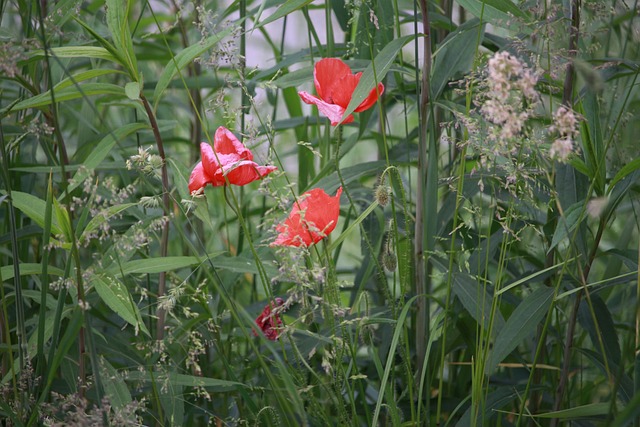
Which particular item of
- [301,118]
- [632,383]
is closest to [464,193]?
[632,383]

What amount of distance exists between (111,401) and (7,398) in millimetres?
185

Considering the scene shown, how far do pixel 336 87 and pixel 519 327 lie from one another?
1.25ft

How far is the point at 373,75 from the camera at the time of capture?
0.91m

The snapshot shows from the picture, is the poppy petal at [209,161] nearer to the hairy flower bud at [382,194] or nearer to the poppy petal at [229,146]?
the poppy petal at [229,146]

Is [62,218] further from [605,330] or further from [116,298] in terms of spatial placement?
[605,330]

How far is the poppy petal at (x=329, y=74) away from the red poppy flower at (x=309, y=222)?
0.16m

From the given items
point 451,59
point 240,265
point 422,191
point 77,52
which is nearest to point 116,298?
point 240,265

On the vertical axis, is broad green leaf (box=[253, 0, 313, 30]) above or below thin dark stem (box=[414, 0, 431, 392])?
above

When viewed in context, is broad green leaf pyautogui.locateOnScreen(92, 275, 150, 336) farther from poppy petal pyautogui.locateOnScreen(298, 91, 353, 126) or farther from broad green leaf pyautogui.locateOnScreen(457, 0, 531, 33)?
broad green leaf pyautogui.locateOnScreen(457, 0, 531, 33)

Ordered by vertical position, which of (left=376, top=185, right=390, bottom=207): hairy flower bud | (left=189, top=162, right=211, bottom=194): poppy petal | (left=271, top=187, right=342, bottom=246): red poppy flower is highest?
(left=189, top=162, right=211, bottom=194): poppy petal

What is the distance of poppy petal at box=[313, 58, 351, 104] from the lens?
3.14ft

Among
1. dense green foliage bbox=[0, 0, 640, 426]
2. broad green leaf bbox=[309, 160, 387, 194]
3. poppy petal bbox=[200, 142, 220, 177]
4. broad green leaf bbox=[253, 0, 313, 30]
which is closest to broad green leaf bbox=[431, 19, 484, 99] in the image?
dense green foliage bbox=[0, 0, 640, 426]

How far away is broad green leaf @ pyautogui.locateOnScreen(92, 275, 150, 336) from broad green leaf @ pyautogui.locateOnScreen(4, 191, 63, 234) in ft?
0.28

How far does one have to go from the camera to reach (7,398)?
3.11 feet
